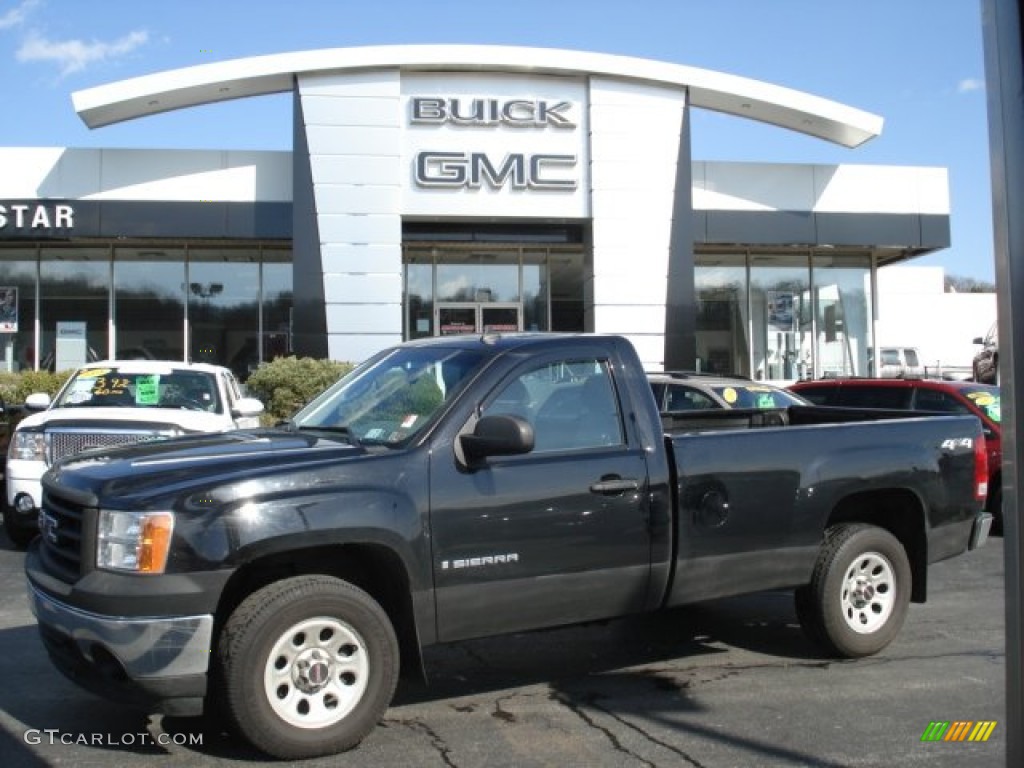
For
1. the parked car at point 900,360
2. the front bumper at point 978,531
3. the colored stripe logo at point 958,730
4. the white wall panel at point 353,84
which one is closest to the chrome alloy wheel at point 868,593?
the front bumper at point 978,531

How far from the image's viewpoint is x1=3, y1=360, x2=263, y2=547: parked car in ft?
28.2

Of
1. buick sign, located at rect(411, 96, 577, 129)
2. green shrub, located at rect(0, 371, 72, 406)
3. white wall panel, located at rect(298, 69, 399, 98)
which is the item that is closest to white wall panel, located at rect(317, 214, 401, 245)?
buick sign, located at rect(411, 96, 577, 129)

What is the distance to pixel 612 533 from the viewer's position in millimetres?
4867

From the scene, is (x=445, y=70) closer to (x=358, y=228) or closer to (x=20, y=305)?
(x=358, y=228)

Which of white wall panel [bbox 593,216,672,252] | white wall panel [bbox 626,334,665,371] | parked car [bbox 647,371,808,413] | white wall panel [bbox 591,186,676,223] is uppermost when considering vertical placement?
white wall panel [bbox 591,186,676,223]

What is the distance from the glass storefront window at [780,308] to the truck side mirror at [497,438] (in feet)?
64.3

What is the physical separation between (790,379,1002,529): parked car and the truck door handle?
609 centimetres

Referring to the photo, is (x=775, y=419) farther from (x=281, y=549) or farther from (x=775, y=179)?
(x=775, y=179)

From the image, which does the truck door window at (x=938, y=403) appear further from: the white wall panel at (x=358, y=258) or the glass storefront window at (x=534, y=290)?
the glass storefront window at (x=534, y=290)

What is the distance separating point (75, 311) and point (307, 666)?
19.0 m

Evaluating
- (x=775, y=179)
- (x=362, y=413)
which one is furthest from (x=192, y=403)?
(x=775, y=179)

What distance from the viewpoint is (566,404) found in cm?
508

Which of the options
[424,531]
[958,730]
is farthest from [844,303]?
[424,531]

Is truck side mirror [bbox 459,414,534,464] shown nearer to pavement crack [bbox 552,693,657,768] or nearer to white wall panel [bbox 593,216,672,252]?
pavement crack [bbox 552,693,657,768]
